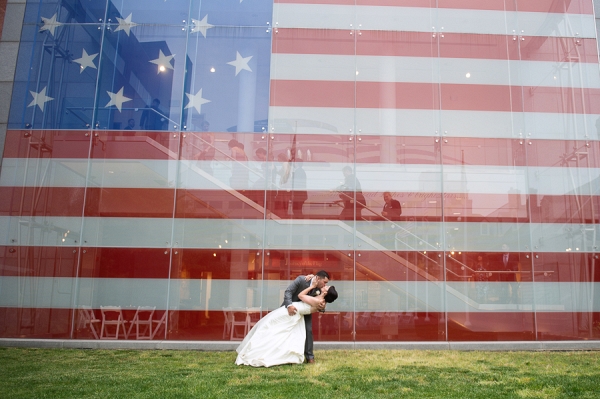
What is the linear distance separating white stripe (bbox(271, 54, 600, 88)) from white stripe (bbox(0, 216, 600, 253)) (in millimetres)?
3021

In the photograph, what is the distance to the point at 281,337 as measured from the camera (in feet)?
29.0

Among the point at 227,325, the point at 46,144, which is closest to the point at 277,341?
the point at 227,325

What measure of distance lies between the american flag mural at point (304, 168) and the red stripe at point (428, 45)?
0.05 meters

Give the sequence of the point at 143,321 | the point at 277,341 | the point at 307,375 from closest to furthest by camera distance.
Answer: the point at 307,375 < the point at 277,341 < the point at 143,321

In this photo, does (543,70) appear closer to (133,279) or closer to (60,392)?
(133,279)

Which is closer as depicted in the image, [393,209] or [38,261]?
[38,261]

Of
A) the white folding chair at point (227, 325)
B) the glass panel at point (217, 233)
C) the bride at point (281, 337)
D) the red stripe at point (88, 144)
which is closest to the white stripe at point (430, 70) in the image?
the glass panel at point (217, 233)

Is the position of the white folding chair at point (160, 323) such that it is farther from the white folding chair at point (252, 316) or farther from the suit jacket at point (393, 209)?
the suit jacket at point (393, 209)

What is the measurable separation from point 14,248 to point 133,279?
97.9 inches

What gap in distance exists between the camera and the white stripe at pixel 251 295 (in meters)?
10.9

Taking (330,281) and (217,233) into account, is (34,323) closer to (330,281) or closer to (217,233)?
(217,233)

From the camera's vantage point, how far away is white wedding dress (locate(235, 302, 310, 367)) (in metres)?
8.69

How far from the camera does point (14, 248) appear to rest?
1104 centimetres

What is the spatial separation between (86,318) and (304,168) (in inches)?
206
